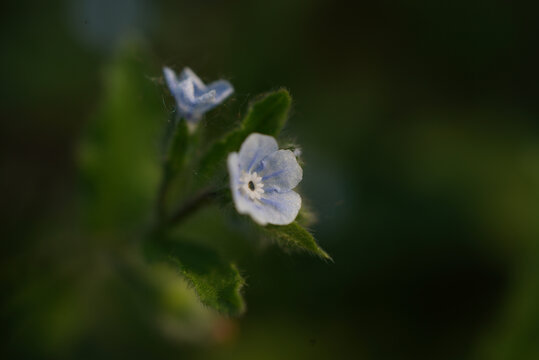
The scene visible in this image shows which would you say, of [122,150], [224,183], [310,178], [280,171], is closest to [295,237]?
[280,171]

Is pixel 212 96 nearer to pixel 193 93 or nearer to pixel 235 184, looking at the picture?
pixel 193 93

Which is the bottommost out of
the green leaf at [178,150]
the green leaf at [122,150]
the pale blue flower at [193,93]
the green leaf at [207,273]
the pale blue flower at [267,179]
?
the green leaf at [207,273]

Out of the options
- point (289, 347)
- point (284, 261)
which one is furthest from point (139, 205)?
point (289, 347)

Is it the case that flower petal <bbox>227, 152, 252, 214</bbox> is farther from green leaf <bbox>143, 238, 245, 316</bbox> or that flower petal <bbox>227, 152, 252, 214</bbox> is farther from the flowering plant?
green leaf <bbox>143, 238, 245, 316</bbox>

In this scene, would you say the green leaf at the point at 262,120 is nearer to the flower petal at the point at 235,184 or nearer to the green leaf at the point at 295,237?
the flower petal at the point at 235,184

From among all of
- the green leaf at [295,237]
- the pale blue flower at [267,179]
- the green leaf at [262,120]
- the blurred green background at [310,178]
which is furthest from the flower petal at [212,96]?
the blurred green background at [310,178]

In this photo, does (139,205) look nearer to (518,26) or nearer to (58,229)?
(58,229)
